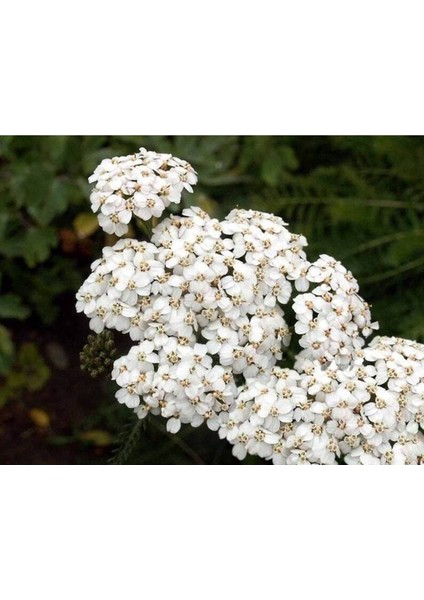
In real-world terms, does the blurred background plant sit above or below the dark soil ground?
above

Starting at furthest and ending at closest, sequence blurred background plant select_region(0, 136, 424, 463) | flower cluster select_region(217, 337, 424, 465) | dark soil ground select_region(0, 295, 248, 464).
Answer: dark soil ground select_region(0, 295, 248, 464) → blurred background plant select_region(0, 136, 424, 463) → flower cluster select_region(217, 337, 424, 465)

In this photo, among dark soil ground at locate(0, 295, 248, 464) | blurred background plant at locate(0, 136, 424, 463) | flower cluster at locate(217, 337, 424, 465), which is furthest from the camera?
dark soil ground at locate(0, 295, 248, 464)

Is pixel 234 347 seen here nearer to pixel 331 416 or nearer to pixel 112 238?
pixel 331 416

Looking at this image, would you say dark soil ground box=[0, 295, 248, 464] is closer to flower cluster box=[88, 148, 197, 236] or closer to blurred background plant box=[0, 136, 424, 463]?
blurred background plant box=[0, 136, 424, 463]

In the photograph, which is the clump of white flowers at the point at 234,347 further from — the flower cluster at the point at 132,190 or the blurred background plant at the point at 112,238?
the blurred background plant at the point at 112,238

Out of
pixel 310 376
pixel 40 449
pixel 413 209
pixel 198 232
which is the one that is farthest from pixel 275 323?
pixel 40 449

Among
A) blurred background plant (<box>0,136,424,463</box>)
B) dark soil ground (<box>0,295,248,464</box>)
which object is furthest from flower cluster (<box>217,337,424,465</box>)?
dark soil ground (<box>0,295,248,464</box>)
